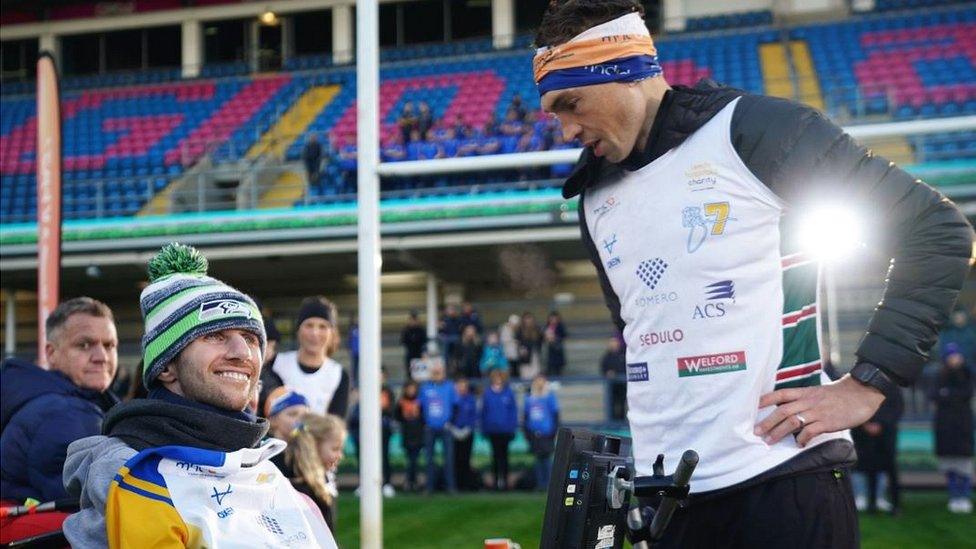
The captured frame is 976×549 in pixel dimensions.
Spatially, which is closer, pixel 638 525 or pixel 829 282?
pixel 638 525

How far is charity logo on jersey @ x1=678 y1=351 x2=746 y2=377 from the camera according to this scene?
231 centimetres

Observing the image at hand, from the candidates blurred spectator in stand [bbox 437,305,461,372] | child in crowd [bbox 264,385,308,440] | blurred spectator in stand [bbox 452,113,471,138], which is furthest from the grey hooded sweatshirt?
blurred spectator in stand [bbox 452,113,471,138]

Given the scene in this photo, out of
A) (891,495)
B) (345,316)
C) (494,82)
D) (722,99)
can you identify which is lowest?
(891,495)

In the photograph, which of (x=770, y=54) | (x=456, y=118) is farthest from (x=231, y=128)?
(x=770, y=54)

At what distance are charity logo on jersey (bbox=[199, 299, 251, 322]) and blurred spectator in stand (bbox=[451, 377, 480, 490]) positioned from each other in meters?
12.6

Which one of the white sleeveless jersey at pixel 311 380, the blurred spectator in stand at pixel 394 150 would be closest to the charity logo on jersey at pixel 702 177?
the white sleeveless jersey at pixel 311 380

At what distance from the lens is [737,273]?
2.33 meters

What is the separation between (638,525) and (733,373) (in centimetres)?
44

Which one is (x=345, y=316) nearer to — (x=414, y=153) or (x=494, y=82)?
(x=414, y=153)

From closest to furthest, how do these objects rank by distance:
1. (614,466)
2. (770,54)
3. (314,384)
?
(614,466), (314,384), (770,54)

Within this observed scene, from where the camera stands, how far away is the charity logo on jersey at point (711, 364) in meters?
2.31

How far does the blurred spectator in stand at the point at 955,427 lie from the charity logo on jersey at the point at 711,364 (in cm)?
1031

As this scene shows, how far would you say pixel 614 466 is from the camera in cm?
208

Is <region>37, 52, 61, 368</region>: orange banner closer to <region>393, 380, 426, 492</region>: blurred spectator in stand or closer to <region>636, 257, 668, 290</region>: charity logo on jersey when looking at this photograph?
<region>636, 257, 668, 290</region>: charity logo on jersey
